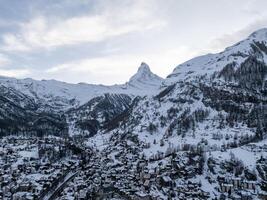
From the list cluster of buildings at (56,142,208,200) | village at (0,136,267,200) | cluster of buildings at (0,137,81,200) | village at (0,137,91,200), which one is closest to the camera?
cluster of buildings at (56,142,208,200)

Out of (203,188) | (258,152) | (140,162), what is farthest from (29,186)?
(258,152)

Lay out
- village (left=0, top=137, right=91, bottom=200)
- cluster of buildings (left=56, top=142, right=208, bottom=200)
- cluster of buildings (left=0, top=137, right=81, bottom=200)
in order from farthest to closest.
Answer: village (left=0, top=137, right=91, bottom=200) → cluster of buildings (left=0, top=137, right=81, bottom=200) → cluster of buildings (left=56, top=142, right=208, bottom=200)

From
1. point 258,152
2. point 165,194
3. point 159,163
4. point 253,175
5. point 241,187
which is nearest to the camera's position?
point 165,194

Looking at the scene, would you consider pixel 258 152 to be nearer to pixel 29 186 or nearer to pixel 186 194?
pixel 186 194

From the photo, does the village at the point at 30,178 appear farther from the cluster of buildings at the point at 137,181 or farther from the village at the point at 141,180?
the cluster of buildings at the point at 137,181

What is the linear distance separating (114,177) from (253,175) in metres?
59.2

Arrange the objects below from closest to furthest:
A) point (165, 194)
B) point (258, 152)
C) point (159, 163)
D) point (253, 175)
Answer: point (165, 194) < point (253, 175) < point (159, 163) < point (258, 152)

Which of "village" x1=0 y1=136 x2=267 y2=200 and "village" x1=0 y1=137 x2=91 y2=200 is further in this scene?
"village" x1=0 y1=137 x2=91 y2=200

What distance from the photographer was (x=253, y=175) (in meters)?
167

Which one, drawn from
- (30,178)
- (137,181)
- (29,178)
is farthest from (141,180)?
(29,178)

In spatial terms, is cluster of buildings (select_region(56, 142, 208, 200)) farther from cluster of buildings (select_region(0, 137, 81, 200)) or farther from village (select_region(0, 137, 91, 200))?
cluster of buildings (select_region(0, 137, 81, 200))

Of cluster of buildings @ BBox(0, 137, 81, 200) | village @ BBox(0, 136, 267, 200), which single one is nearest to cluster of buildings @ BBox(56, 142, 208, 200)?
village @ BBox(0, 136, 267, 200)

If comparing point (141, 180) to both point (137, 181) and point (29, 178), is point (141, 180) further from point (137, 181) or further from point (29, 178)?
point (29, 178)

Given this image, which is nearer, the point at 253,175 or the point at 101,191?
the point at 101,191
